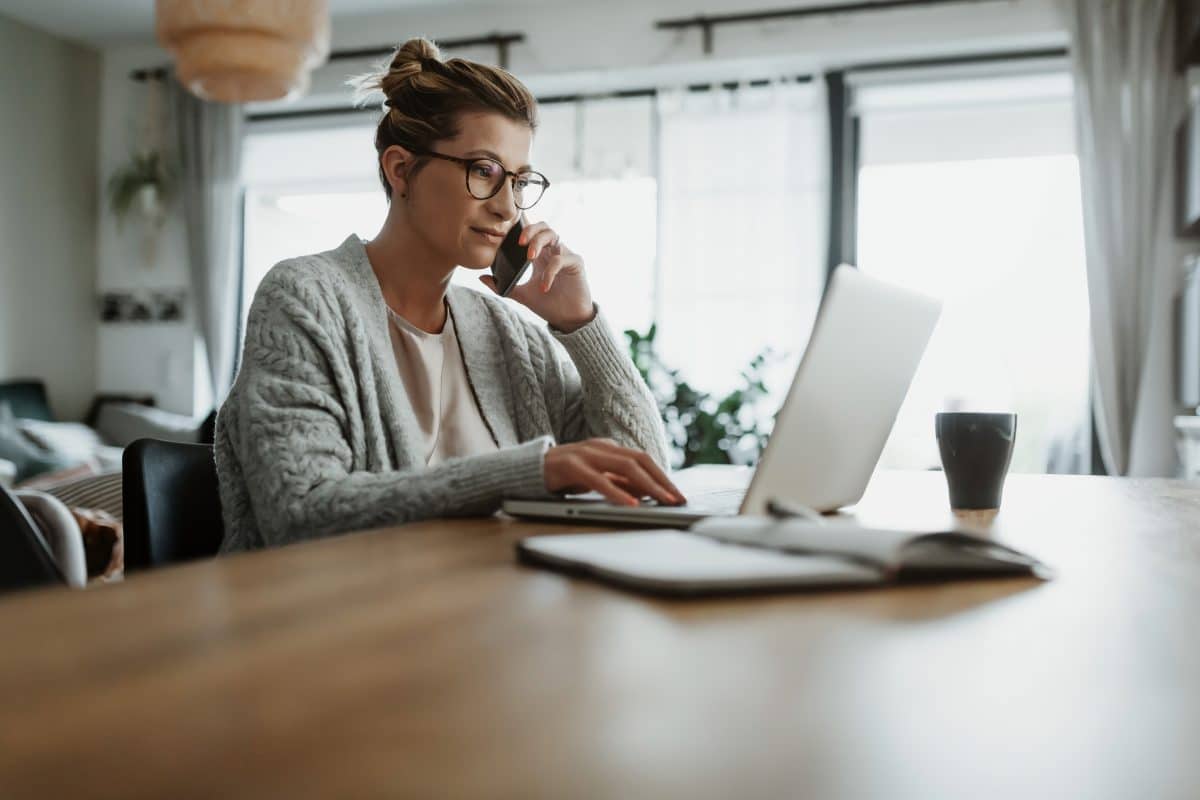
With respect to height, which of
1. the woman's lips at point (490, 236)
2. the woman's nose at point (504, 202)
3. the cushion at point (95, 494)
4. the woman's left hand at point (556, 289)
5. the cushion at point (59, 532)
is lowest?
the cushion at point (95, 494)

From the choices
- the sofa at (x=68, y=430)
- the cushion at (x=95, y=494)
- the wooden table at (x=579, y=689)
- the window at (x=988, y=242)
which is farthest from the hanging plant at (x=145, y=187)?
the wooden table at (x=579, y=689)

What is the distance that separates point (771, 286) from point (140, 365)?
10.9 ft

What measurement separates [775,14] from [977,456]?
13.0ft

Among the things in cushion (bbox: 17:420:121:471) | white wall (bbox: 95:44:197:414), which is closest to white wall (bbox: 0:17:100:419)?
white wall (bbox: 95:44:197:414)

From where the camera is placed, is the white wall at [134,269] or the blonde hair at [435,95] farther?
the white wall at [134,269]

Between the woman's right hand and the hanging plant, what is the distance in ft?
16.9

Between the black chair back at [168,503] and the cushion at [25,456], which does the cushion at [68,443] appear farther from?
the black chair back at [168,503]

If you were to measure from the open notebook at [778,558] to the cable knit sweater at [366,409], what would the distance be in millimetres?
338

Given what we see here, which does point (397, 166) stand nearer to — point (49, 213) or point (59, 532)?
point (59, 532)

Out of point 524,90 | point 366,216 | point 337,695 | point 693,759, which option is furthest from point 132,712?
point 366,216

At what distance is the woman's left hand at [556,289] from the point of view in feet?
4.97

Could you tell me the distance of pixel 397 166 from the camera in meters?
1.54

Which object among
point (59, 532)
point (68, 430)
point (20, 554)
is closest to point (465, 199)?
point (59, 532)

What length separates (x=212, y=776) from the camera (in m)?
0.26
